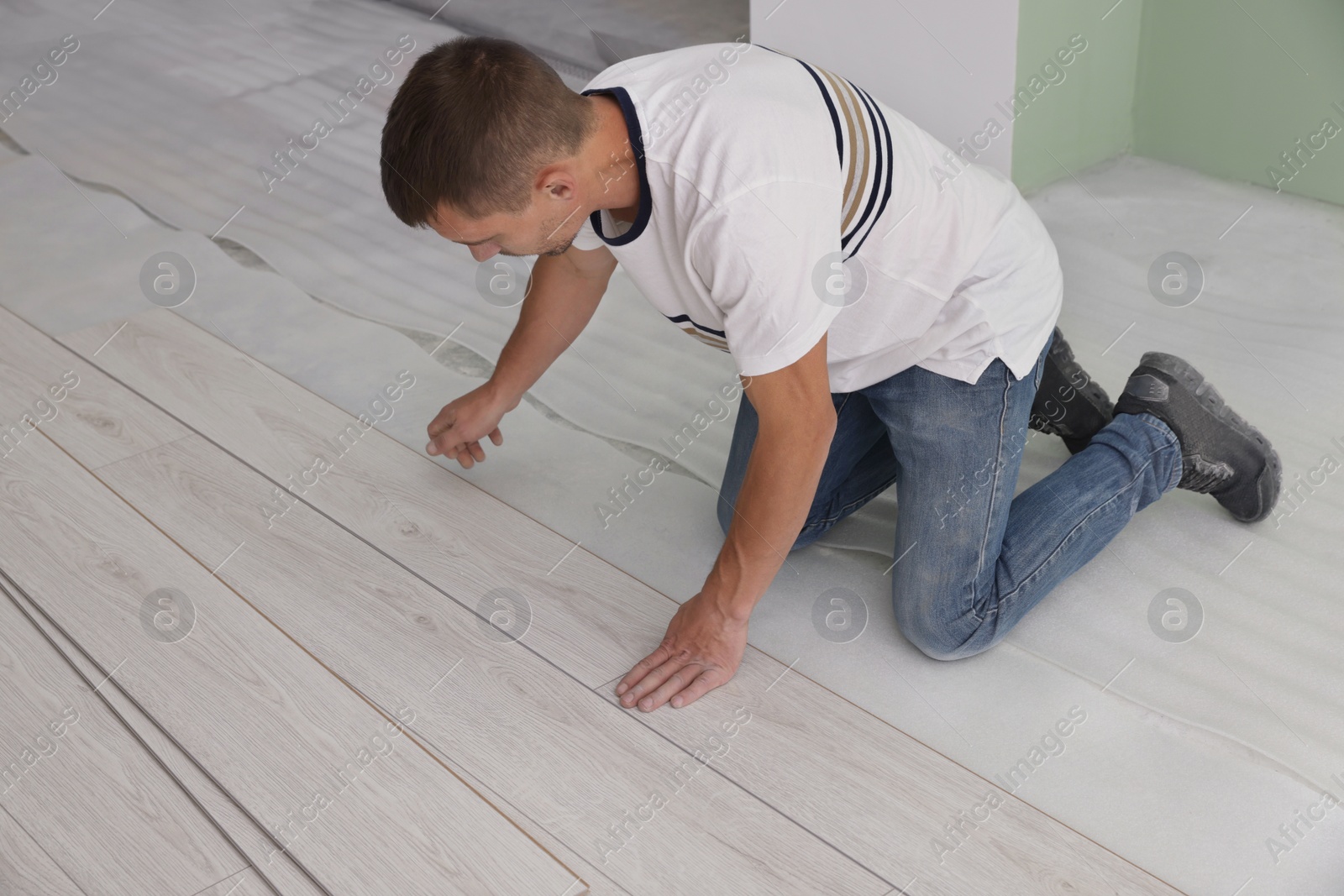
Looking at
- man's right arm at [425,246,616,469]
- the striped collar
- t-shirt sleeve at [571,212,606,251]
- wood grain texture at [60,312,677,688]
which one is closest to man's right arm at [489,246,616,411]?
man's right arm at [425,246,616,469]

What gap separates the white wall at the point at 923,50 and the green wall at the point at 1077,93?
10 centimetres

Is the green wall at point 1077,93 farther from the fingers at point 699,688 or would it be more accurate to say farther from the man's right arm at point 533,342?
the fingers at point 699,688

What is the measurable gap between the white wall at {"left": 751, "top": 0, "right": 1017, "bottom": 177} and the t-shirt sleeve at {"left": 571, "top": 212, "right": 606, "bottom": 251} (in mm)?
1352

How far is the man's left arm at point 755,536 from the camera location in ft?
4.52

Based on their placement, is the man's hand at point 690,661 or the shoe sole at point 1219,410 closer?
the man's hand at point 690,661

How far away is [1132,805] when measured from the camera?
146cm

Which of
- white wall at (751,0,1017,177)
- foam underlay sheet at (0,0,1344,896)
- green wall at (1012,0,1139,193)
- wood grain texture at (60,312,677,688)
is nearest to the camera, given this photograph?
foam underlay sheet at (0,0,1344,896)

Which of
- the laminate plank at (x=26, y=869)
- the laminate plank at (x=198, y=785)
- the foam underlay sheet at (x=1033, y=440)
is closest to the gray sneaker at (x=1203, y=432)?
the foam underlay sheet at (x=1033, y=440)

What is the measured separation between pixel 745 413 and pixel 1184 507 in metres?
0.78

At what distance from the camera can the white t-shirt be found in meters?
1.30

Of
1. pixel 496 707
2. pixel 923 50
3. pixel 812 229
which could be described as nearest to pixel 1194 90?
pixel 923 50

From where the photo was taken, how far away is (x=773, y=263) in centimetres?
129

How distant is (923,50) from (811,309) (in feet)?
5.21

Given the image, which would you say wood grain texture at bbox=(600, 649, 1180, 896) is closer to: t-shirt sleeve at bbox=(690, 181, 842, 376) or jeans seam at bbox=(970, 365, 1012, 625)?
jeans seam at bbox=(970, 365, 1012, 625)
